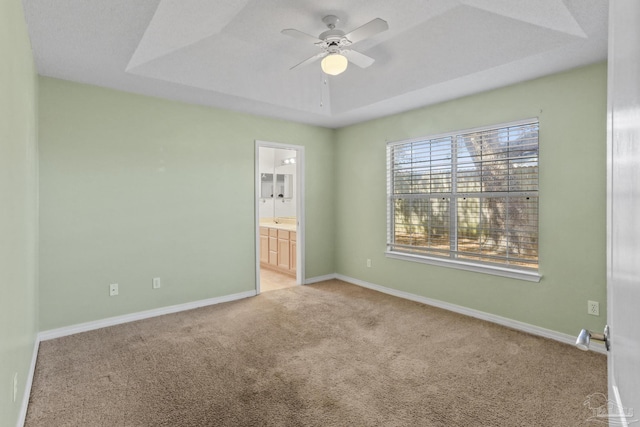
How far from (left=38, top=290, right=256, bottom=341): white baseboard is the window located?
2232 mm

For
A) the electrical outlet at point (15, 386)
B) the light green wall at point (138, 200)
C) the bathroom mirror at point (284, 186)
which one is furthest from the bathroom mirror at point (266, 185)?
the electrical outlet at point (15, 386)

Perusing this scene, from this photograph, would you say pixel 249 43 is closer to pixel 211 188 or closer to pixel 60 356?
pixel 211 188

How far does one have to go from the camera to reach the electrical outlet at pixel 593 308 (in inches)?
115

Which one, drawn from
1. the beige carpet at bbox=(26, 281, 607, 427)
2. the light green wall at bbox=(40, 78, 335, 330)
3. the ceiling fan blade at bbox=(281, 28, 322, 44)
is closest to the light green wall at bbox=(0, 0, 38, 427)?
the beige carpet at bbox=(26, 281, 607, 427)

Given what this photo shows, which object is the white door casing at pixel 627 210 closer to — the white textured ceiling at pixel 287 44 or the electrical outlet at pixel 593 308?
the white textured ceiling at pixel 287 44

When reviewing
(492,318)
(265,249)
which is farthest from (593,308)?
(265,249)

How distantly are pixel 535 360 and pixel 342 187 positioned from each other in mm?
3315

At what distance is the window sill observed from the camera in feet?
10.9

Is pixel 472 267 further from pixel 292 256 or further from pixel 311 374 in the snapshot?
pixel 292 256

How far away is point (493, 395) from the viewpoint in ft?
7.47

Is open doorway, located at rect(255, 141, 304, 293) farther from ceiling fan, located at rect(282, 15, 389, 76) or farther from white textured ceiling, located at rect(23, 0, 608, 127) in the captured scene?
ceiling fan, located at rect(282, 15, 389, 76)

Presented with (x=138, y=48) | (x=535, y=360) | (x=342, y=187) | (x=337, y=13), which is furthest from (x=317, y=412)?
(x=342, y=187)

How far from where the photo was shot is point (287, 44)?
3.15 metres

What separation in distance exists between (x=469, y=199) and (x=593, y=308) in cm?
146
